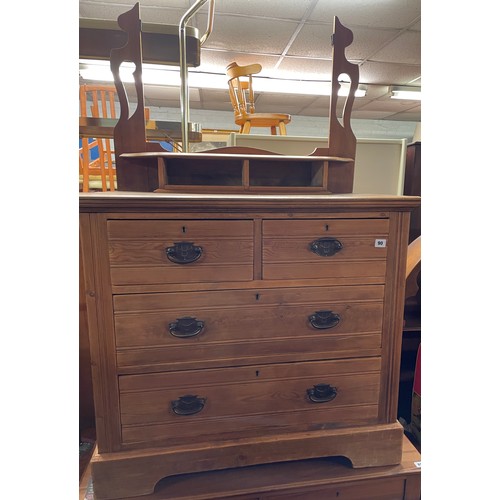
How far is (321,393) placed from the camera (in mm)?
953

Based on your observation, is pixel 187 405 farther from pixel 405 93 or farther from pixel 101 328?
pixel 405 93

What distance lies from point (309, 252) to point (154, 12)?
2929mm

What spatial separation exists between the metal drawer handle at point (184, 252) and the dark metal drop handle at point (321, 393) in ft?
1.63

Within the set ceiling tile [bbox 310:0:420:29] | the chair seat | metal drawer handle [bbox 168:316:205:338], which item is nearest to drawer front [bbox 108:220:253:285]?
metal drawer handle [bbox 168:316:205:338]

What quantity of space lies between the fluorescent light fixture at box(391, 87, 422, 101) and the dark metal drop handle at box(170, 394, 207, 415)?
536 centimetres

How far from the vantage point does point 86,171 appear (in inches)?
95.6

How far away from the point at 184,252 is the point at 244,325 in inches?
9.8

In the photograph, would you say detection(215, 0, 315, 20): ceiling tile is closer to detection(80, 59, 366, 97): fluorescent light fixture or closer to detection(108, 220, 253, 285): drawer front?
detection(80, 59, 366, 97): fluorescent light fixture

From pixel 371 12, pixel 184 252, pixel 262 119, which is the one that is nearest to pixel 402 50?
pixel 371 12

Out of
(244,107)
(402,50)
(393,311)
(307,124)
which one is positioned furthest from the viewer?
(307,124)

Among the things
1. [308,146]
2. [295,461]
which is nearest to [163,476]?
[295,461]

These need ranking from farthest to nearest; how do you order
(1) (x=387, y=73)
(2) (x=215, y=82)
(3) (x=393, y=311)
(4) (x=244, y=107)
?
(2) (x=215, y=82) → (1) (x=387, y=73) → (4) (x=244, y=107) → (3) (x=393, y=311)

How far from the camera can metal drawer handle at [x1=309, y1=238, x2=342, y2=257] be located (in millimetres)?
885

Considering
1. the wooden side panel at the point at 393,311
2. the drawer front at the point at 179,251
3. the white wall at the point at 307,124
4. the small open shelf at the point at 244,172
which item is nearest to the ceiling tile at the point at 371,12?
the small open shelf at the point at 244,172
